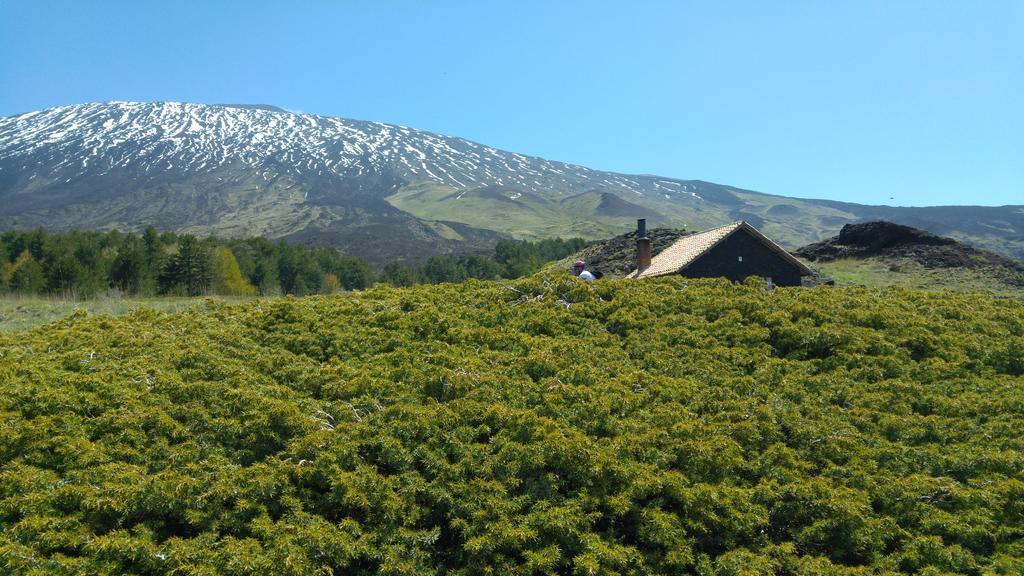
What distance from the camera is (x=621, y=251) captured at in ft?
124

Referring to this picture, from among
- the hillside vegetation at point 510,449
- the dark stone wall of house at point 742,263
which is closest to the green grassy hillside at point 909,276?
the dark stone wall of house at point 742,263

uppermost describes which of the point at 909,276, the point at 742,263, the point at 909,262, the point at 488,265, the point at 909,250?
the point at 909,250

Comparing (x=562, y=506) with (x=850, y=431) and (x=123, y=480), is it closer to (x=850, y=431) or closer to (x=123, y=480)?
(x=850, y=431)

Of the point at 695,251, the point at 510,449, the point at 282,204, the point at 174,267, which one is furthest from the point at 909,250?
the point at 282,204

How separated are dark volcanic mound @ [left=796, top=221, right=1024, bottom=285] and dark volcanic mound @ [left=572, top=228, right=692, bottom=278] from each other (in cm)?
783

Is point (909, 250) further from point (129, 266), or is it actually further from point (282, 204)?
point (282, 204)

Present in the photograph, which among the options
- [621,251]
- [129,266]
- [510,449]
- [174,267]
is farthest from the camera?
[174,267]

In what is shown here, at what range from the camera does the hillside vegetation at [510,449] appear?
4039 mm

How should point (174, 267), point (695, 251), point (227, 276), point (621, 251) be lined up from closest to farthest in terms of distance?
point (695, 251) → point (621, 251) → point (174, 267) → point (227, 276)

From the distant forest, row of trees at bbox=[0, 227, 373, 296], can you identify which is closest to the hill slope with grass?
the distant forest

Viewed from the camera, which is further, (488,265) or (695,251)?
(488,265)

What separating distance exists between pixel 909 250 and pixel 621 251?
14560mm

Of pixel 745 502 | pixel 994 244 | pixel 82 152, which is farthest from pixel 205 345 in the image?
pixel 82 152

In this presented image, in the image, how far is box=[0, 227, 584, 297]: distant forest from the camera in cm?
4222
